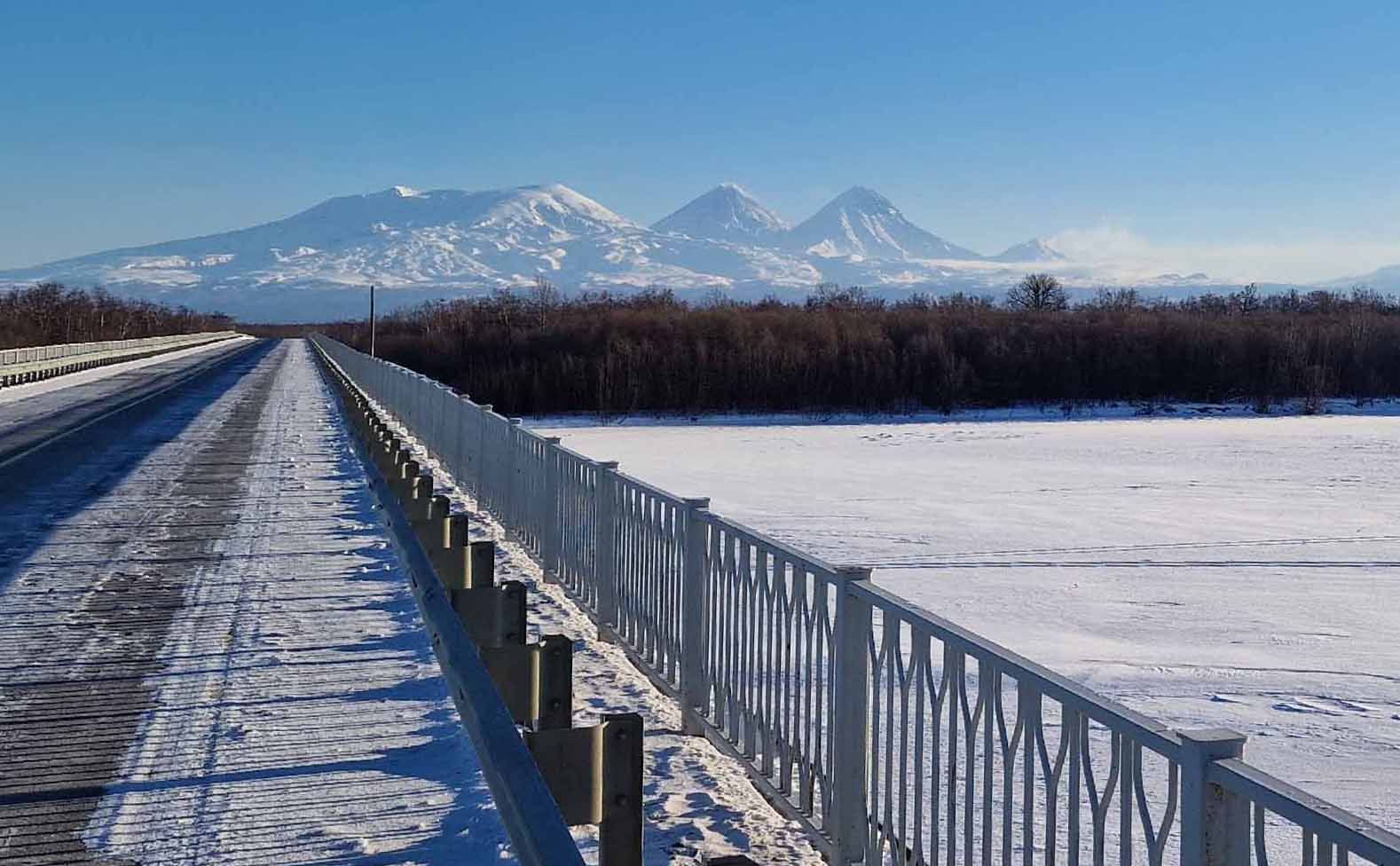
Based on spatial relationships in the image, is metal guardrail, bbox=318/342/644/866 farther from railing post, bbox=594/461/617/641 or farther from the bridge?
railing post, bbox=594/461/617/641

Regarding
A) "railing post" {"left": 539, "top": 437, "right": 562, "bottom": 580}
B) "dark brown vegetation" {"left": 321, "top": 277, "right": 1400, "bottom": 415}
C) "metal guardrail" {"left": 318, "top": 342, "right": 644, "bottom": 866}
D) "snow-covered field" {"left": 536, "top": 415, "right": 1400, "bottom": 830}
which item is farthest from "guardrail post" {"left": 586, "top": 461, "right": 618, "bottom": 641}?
"dark brown vegetation" {"left": 321, "top": 277, "right": 1400, "bottom": 415}

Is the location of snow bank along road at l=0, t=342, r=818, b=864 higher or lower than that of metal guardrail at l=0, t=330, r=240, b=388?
lower

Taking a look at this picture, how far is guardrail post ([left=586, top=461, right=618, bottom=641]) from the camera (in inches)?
350

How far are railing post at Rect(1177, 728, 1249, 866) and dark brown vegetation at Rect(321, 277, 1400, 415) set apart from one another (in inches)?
2499

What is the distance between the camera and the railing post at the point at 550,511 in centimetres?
1074

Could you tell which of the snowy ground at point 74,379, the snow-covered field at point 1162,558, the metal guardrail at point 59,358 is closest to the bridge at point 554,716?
the snow-covered field at point 1162,558

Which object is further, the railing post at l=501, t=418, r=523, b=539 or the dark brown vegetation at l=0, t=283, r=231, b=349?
the dark brown vegetation at l=0, t=283, r=231, b=349

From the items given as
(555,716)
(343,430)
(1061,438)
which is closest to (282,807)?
(555,716)

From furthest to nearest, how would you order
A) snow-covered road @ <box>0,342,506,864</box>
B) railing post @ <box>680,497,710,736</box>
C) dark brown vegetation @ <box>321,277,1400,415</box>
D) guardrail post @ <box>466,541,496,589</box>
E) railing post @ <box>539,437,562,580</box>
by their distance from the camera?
dark brown vegetation @ <box>321,277,1400,415</box> < railing post @ <box>539,437,562,580</box> < guardrail post @ <box>466,541,496,589</box> < railing post @ <box>680,497,710,736</box> < snow-covered road @ <box>0,342,506,864</box>

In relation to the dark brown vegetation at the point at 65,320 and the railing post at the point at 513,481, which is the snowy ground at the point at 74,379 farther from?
the railing post at the point at 513,481

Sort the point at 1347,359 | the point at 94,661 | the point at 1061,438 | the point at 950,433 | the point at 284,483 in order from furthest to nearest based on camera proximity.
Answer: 1. the point at 1347,359
2. the point at 950,433
3. the point at 1061,438
4. the point at 284,483
5. the point at 94,661

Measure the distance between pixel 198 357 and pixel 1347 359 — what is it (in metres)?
63.5

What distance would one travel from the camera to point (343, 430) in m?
27.9

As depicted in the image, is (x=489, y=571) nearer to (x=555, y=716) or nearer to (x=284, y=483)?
(x=555, y=716)
